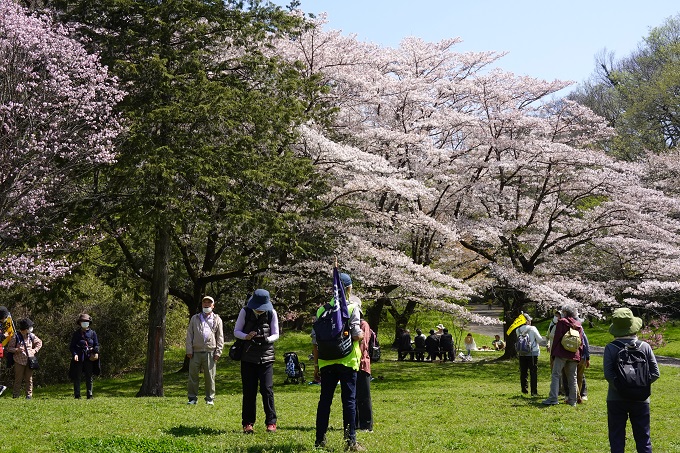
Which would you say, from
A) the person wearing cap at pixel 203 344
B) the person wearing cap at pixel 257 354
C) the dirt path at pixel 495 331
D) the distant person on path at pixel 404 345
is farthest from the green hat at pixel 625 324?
the distant person on path at pixel 404 345

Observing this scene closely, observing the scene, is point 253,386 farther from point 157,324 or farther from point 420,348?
point 420,348

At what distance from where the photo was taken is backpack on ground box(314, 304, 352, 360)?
746 cm

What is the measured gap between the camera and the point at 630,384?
22.4ft

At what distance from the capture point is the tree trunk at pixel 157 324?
18016mm

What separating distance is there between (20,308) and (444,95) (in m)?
17.2

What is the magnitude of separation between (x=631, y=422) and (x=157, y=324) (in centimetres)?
1341

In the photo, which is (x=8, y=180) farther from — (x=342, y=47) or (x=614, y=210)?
(x=614, y=210)

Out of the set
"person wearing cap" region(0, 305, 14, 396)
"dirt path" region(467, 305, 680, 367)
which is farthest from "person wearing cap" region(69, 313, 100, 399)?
"dirt path" region(467, 305, 680, 367)

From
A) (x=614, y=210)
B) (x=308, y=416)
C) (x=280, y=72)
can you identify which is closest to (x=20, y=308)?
(x=280, y=72)

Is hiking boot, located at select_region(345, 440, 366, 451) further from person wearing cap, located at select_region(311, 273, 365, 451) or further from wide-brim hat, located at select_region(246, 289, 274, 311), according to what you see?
wide-brim hat, located at select_region(246, 289, 274, 311)

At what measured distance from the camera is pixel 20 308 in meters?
23.8

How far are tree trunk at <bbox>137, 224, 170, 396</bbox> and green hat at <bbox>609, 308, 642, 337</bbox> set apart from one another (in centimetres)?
1263

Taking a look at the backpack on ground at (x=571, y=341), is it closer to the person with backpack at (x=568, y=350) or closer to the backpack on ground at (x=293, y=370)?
the person with backpack at (x=568, y=350)

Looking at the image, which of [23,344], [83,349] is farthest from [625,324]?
[23,344]
